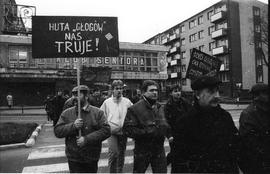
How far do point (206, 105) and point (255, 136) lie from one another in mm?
821

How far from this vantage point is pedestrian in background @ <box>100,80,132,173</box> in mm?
5574

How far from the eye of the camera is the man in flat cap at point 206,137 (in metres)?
2.90

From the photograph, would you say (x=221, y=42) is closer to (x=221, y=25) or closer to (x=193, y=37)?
(x=221, y=25)

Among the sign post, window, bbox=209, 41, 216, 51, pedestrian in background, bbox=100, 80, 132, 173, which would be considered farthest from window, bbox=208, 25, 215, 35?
the sign post

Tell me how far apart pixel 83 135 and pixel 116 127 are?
1344mm

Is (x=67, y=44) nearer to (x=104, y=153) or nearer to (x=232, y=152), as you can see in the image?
(x=232, y=152)

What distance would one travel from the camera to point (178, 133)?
304 cm

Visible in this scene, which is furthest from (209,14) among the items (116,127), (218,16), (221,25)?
(116,127)

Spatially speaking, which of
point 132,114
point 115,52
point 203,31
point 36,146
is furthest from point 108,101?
point 203,31

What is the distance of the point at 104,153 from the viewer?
9016 mm

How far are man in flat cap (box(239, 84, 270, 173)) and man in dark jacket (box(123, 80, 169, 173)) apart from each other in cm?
119

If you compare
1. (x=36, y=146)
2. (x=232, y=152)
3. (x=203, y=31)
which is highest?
(x=203, y=31)

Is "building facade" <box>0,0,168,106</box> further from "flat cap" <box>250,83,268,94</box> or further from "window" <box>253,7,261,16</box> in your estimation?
"flat cap" <box>250,83,268,94</box>

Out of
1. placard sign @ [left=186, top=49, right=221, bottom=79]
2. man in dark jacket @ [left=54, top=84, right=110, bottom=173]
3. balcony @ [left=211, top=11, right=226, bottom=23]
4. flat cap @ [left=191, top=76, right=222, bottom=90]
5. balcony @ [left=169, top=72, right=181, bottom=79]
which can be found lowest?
man in dark jacket @ [left=54, top=84, right=110, bottom=173]
